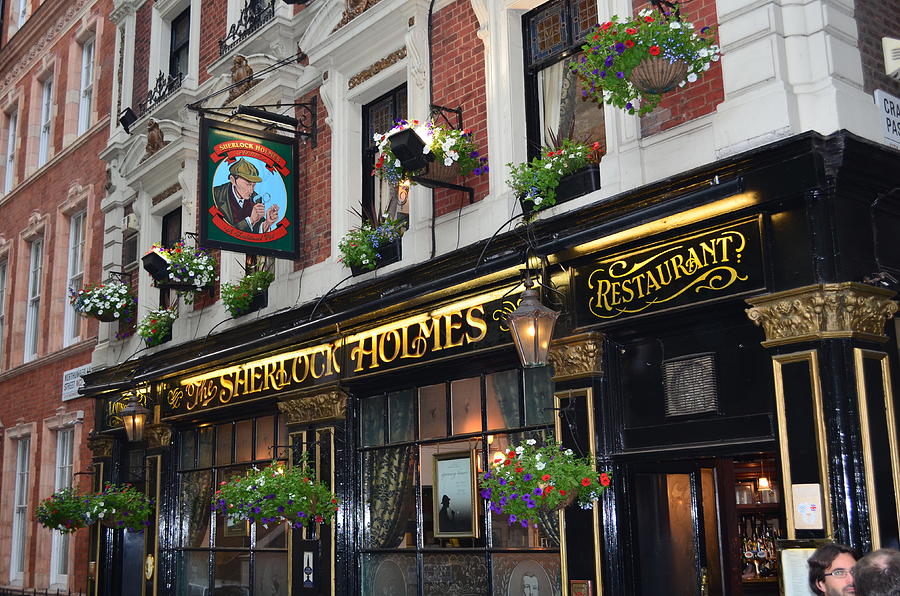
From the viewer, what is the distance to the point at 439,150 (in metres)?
10.2

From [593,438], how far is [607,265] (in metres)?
1.50

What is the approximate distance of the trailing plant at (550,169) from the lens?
366 inches

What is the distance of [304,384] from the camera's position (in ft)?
40.8

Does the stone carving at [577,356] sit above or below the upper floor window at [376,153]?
below

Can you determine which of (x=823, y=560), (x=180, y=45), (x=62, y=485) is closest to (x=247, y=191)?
(x=180, y=45)

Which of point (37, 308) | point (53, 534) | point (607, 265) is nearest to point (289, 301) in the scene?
point (607, 265)

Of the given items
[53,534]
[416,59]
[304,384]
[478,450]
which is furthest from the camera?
[53,534]

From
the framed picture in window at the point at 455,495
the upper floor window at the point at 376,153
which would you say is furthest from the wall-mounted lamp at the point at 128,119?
the framed picture in window at the point at 455,495

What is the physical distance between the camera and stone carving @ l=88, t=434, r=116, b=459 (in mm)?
16797

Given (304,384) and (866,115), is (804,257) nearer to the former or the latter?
(866,115)

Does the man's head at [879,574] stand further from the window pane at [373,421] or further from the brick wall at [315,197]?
the brick wall at [315,197]

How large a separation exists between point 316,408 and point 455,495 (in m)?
2.57

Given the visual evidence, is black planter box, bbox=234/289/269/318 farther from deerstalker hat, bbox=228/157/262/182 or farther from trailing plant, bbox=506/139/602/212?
trailing plant, bbox=506/139/602/212

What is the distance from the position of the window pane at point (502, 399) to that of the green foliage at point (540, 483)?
131 centimetres
